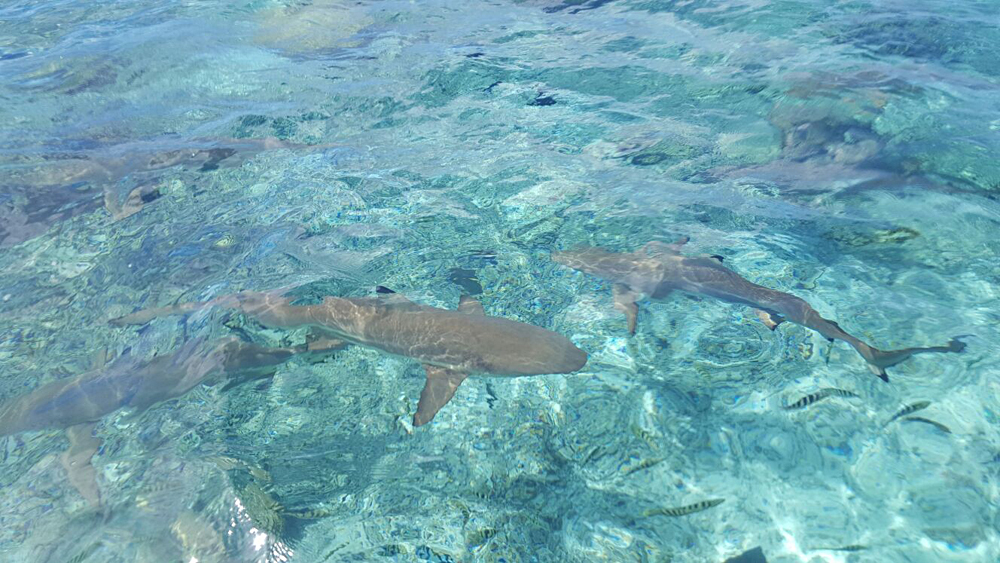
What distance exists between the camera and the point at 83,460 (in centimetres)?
434

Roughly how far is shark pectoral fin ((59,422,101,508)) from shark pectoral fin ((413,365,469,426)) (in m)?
2.12

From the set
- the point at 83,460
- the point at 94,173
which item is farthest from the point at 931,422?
the point at 94,173

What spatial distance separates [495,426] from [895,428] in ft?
8.85

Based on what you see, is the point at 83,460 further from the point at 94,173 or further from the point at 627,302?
the point at 94,173

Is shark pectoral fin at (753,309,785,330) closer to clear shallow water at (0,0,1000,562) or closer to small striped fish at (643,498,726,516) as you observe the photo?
clear shallow water at (0,0,1000,562)

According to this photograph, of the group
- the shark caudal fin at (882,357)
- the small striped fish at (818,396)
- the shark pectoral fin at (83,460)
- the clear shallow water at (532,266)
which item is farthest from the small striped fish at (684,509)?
the shark pectoral fin at (83,460)

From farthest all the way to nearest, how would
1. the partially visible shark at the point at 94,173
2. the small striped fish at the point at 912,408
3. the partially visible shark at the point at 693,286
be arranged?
the partially visible shark at the point at 94,173 < the partially visible shark at the point at 693,286 < the small striped fish at the point at 912,408

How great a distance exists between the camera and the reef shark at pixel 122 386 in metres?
4.58

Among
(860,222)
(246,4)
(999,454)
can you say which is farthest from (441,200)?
(246,4)

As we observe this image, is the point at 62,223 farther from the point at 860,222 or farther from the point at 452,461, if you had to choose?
the point at 860,222

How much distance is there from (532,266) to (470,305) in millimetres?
925

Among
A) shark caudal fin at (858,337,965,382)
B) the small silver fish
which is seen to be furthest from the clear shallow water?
shark caudal fin at (858,337,965,382)

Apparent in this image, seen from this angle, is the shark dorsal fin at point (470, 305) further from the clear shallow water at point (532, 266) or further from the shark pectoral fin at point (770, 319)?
the shark pectoral fin at point (770, 319)

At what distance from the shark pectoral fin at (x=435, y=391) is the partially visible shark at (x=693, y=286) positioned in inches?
61.7
